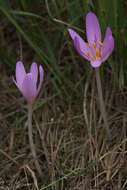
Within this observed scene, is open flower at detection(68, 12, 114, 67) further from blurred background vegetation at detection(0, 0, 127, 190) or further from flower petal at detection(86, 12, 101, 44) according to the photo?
blurred background vegetation at detection(0, 0, 127, 190)

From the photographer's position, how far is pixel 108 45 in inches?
52.1

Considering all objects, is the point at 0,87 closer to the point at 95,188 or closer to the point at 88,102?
the point at 88,102

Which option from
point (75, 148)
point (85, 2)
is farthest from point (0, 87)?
point (85, 2)

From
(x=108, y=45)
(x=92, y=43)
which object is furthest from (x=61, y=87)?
(x=108, y=45)

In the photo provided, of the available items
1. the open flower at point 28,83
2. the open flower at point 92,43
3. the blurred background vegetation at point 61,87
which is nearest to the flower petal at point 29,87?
the open flower at point 28,83

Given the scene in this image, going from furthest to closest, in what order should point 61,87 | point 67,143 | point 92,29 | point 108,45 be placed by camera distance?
point 61,87, point 67,143, point 92,29, point 108,45

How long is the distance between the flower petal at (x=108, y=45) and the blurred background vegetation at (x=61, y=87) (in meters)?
0.30

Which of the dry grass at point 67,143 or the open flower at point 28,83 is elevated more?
the open flower at point 28,83

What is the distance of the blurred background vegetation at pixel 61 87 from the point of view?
1632 millimetres

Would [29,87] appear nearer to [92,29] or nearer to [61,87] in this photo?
[92,29]

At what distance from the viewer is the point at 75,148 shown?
167 cm

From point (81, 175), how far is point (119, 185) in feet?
0.62

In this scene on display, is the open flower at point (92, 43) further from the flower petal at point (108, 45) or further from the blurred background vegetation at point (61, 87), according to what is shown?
the blurred background vegetation at point (61, 87)

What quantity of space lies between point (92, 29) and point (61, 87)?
61 cm
